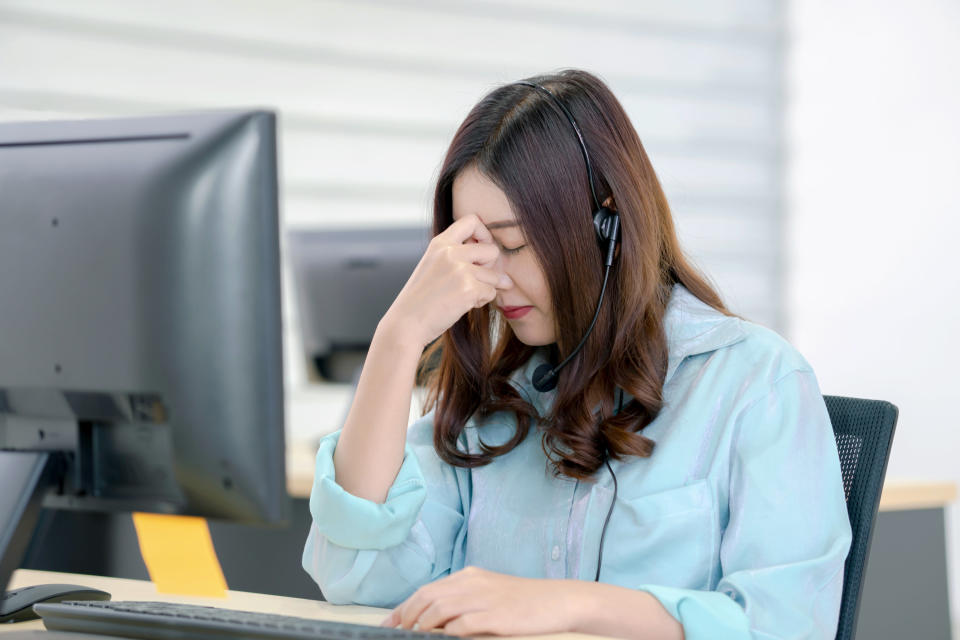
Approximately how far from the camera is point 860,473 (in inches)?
43.1

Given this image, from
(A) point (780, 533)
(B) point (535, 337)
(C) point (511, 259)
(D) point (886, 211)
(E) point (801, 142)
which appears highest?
(C) point (511, 259)

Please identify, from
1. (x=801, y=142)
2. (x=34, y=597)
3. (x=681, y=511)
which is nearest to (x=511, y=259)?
(x=681, y=511)

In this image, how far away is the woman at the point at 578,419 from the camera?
1.06 m

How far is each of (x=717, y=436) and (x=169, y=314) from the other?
2.03 ft

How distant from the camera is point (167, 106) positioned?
319cm

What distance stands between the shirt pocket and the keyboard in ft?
1.13

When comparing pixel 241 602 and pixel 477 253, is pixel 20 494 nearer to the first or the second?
pixel 241 602

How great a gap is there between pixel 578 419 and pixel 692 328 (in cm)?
18

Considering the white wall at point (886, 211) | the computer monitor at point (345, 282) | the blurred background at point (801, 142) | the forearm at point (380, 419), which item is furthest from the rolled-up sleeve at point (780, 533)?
the white wall at point (886, 211)

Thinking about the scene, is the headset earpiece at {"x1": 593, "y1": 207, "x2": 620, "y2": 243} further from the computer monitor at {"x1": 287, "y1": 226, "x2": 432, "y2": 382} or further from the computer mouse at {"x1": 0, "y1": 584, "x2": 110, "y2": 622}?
the computer monitor at {"x1": 287, "y1": 226, "x2": 432, "y2": 382}

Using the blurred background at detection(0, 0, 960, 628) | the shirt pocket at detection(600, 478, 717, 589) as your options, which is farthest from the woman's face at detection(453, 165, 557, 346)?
the blurred background at detection(0, 0, 960, 628)

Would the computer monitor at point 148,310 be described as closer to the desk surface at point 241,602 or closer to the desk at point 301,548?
the desk surface at point 241,602

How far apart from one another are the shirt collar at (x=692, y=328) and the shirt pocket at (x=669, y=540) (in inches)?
6.5

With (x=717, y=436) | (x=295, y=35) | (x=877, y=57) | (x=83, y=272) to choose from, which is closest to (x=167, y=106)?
(x=295, y=35)
